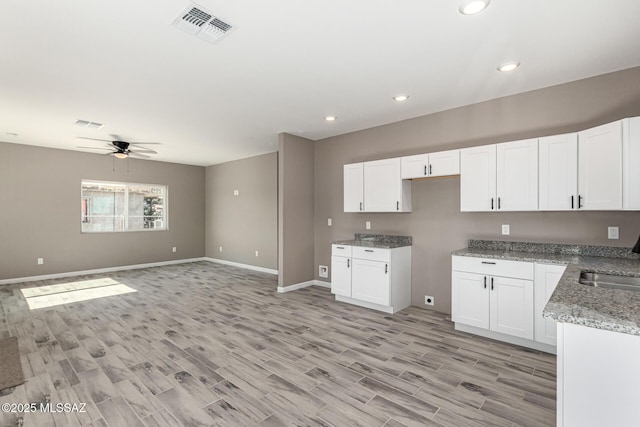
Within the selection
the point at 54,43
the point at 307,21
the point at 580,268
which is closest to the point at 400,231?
the point at 580,268

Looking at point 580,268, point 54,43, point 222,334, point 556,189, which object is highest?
point 54,43

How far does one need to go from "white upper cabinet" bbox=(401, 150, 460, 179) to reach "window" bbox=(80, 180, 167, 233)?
6.60 m

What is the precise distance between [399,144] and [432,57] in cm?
188

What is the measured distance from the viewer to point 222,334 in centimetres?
338

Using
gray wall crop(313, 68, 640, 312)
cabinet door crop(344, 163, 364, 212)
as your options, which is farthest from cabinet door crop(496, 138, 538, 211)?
cabinet door crop(344, 163, 364, 212)

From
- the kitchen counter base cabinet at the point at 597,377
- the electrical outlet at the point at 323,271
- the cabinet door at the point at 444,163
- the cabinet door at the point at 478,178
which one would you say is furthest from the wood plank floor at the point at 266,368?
the cabinet door at the point at 444,163

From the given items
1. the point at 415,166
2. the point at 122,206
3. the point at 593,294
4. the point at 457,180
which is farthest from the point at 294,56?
the point at 122,206

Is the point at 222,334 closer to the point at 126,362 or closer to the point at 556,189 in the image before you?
the point at 126,362

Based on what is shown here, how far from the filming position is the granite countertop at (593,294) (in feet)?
3.84

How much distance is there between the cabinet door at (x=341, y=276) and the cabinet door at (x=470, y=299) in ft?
5.00

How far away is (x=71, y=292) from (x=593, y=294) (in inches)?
266

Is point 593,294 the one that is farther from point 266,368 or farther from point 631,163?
point 266,368

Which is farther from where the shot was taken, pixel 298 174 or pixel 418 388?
pixel 298 174

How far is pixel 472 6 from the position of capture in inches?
79.9
